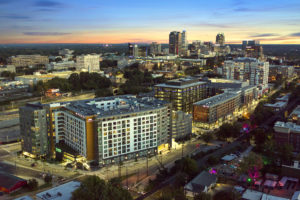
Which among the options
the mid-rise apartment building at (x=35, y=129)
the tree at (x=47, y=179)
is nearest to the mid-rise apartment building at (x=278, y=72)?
the mid-rise apartment building at (x=35, y=129)

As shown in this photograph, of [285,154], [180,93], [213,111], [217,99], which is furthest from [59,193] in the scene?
[217,99]

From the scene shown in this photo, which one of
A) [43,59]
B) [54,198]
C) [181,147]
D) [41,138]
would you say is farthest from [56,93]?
[43,59]

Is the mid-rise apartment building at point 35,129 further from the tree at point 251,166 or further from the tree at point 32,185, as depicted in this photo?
the tree at point 251,166

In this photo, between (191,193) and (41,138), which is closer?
(191,193)

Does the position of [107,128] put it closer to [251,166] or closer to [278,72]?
[251,166]

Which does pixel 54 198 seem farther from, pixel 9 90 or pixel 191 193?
pixel 9 90
